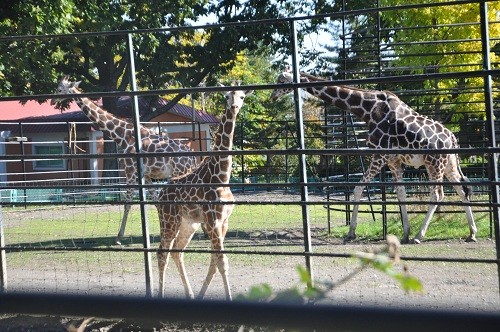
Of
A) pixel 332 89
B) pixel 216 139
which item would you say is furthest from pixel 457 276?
pixel 332 89

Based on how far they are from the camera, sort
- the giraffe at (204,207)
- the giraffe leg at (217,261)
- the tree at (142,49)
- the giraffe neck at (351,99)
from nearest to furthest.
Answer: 1. the giraffe leg at (217,261)
2. the giraffe at (204,207)
3. the giraffe neck at (351,99)
4. the tree at (142,49)

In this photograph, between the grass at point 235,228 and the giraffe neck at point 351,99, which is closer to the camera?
the giraffe neck at point 351,99

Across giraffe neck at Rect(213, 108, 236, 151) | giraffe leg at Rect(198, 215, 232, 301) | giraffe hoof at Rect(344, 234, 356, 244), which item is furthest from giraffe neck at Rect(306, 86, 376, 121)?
giraffe leg at Rect(198, 215, 232, 301)

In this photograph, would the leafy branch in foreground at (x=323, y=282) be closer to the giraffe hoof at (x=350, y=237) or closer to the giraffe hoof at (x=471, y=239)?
the giraffe hoof at (x=471, y=239)

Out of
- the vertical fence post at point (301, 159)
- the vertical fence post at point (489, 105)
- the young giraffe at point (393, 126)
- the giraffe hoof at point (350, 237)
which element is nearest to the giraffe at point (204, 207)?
the vertical fence post at point (301, 159)

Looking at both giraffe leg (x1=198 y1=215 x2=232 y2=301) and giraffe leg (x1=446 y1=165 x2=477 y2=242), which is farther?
giraffe leg (x1=446 y1=165 x2=477 y2=242)

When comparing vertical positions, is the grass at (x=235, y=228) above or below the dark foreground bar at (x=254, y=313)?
below

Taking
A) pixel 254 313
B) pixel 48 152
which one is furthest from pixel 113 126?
pixel 48 152

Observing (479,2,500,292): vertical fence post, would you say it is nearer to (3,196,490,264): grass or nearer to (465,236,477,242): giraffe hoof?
(3,196,490,264): grass

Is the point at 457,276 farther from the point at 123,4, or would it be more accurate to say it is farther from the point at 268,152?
the point at 123,4

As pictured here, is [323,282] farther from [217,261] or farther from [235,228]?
[235,228]

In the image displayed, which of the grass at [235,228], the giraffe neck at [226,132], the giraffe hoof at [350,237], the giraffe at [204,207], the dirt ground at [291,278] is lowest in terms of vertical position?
the dirt ground at [291,278]

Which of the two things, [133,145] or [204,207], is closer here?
[204,207]

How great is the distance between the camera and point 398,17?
1861cm
